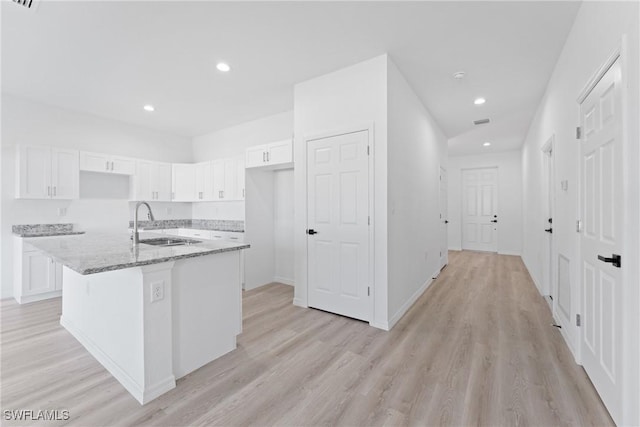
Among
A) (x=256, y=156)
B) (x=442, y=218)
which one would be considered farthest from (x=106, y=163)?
(x=442, y=218)

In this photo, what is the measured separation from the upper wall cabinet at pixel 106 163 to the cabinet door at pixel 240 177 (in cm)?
201

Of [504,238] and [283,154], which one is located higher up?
[283,154]

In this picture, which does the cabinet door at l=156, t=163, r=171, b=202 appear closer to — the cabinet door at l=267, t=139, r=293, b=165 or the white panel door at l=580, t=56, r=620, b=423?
the cabinet door at l=267, t=139, r=293, b=165

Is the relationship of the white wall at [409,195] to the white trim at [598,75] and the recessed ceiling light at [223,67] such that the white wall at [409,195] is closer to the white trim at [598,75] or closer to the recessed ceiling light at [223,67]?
the white trim at [598,75]

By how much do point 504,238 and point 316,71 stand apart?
6956 millimetres

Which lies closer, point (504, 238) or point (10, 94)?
point (10, 94)

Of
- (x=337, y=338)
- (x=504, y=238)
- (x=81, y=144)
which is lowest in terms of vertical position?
(x=337, y=338)

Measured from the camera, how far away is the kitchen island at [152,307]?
178cm

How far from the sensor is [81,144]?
4578 millimetres

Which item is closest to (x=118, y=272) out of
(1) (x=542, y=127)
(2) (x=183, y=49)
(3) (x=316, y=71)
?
(2) (x=183, y=49)

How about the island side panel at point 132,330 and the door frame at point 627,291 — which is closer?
the door frame at point 627,291

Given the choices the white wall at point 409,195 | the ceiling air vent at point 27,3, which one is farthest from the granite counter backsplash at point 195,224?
the ceiling air vent at point 27,3

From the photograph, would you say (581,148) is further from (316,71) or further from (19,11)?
(19,11)

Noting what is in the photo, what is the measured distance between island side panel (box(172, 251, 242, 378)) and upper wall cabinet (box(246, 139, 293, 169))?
6.26ft
